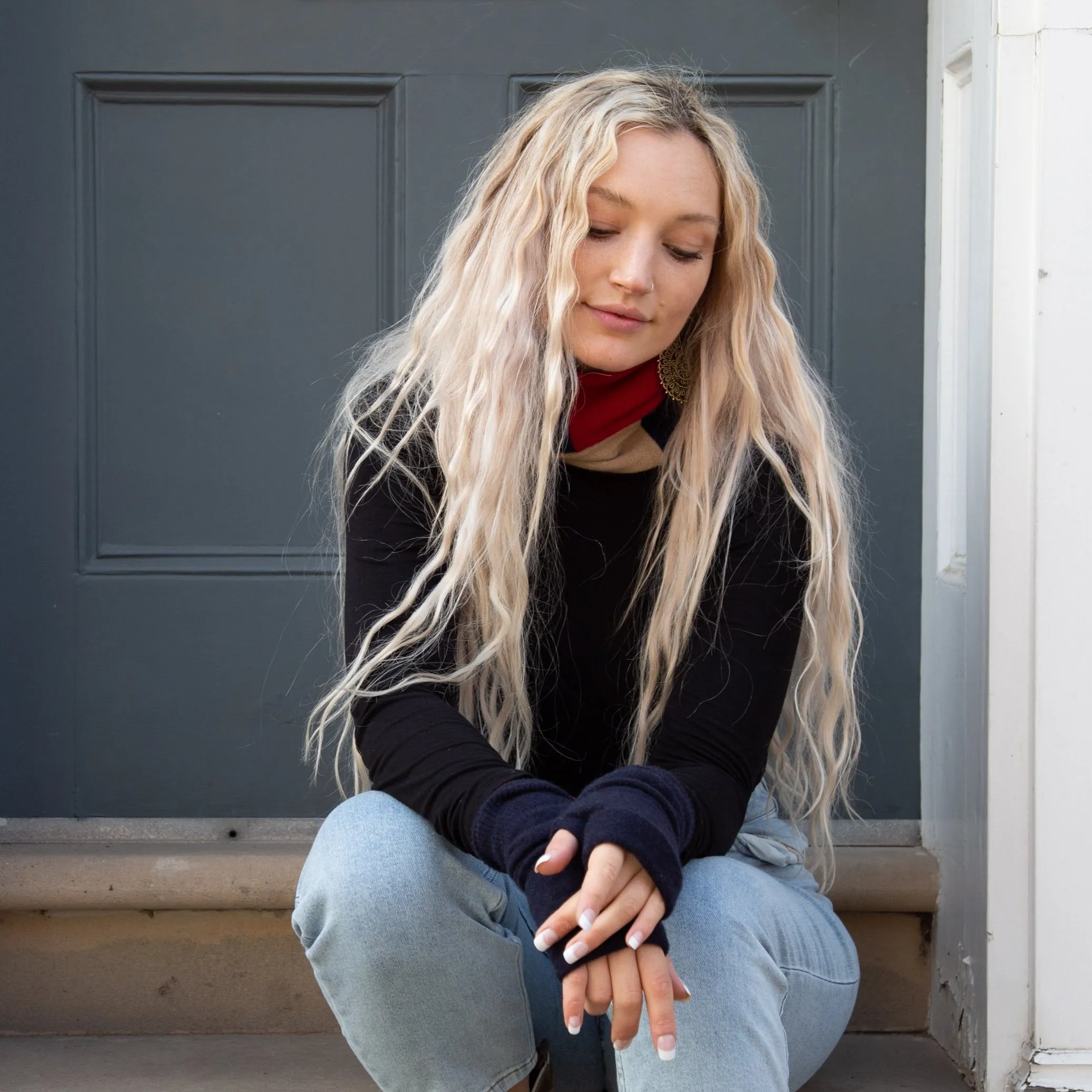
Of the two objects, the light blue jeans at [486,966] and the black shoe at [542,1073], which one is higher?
the light blue jeans at [486,966]

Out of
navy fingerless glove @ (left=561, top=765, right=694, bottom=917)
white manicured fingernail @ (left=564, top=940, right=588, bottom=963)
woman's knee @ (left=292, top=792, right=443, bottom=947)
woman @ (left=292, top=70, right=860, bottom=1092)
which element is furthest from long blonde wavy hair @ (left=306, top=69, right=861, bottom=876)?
white manicured fingernail @ (left=564, top=940, right=588, bottom=963)

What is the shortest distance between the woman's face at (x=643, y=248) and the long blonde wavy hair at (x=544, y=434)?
0.02m

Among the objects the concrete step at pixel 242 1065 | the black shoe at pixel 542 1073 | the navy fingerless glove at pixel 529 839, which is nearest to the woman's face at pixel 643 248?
the navy fingerless glove at pixel 529 839

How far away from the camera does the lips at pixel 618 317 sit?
153 centimetres

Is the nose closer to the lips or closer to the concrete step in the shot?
the lips

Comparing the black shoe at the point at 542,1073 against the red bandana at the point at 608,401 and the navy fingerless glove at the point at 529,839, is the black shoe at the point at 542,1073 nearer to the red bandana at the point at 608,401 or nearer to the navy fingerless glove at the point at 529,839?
the navy fingerless glove at the point at 529,839

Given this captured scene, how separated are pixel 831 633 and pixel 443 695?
47 cm

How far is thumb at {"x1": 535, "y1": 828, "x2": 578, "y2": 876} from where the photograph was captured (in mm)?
1223

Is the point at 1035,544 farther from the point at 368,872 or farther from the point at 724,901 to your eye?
the point at 368,872

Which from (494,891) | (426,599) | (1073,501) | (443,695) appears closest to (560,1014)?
(494,891)

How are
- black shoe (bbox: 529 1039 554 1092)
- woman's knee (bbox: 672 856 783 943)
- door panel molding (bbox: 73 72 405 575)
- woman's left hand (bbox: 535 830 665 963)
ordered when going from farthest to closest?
door panel molding (bbox: 73 72 405 575)
black shoe (bbox: 529 1039 554 1092)
woman's knee (bbox: 672 856 783 943)
woman's left hand (bbox: 535 830 665 963)

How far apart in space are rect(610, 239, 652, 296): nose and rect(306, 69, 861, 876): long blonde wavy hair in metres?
0.05

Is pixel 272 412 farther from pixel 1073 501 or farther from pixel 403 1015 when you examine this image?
pixel 1073 501

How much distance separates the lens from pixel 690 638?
1.56 meters
